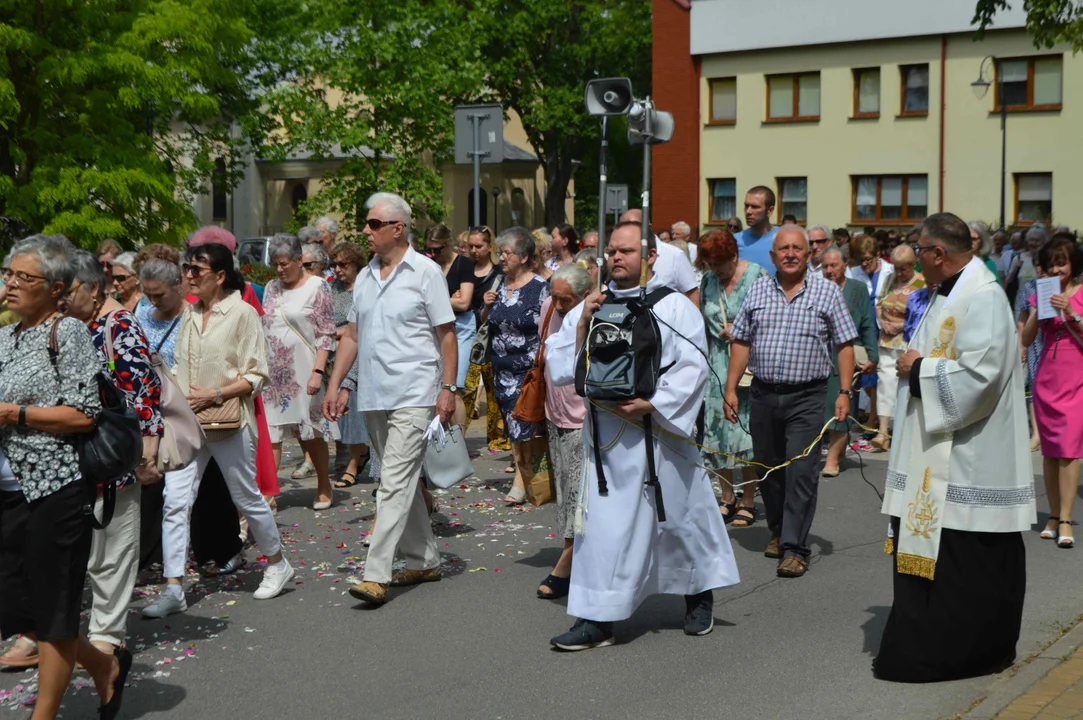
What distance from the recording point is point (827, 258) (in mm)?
12781

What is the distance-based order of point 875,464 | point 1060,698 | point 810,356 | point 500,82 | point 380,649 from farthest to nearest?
point 500,82, point 875,464, point 810,356, point 380,649, point 1060,698

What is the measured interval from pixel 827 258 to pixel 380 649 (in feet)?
23.6

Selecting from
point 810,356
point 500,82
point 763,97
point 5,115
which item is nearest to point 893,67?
point 763,97

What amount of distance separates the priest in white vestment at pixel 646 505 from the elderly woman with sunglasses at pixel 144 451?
6.41 ft

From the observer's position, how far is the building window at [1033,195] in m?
37.4

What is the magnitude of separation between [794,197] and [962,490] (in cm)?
3589

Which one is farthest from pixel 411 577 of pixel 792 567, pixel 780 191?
pixel 780 191

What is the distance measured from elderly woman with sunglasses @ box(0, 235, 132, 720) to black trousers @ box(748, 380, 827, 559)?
4289 millimetres

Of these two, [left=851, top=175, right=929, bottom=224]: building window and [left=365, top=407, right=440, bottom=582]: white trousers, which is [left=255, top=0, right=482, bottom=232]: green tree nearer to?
[left=365, top=407, right=440, bottom=582]: white trousers

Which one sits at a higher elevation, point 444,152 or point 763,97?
point 763,97

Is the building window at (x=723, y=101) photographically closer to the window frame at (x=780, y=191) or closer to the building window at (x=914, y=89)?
the window frame at (x=780, y=191)

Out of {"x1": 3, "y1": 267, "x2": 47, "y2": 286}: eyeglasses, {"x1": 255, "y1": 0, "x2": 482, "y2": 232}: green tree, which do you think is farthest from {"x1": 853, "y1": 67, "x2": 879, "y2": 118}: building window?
{"x1": 3, "y1": 267, "x2": 47, "y2": 286}: eyeglasses

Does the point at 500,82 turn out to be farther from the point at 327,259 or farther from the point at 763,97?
the point at 327,259

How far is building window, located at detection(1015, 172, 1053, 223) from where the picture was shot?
37.4 meters
